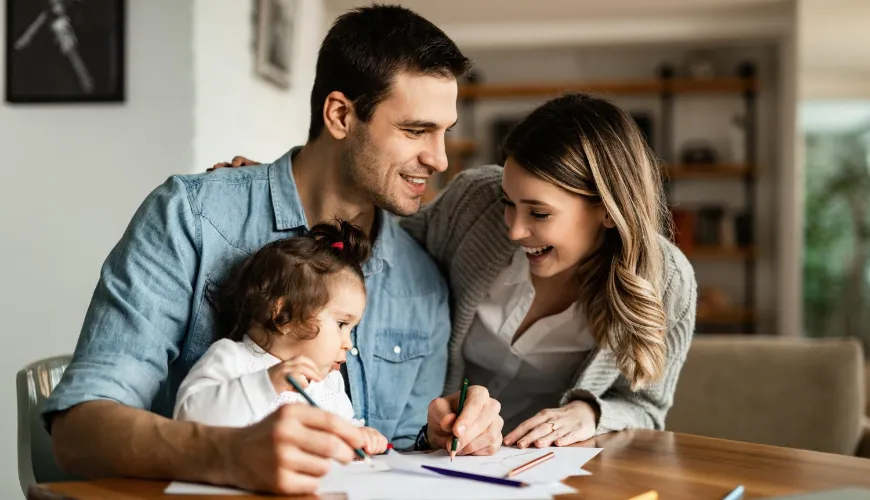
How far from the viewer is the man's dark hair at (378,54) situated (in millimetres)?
1657

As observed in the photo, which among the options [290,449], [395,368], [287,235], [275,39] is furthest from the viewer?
[275,39]

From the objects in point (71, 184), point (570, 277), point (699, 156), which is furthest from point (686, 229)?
point (570, 277)

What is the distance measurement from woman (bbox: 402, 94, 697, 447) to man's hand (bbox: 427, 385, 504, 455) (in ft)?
0.44

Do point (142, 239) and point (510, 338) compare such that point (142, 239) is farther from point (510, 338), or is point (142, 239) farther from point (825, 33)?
point (825, 33)

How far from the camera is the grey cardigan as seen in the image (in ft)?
5.50

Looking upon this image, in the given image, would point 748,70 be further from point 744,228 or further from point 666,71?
point 744,228

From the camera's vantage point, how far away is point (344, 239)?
154cm

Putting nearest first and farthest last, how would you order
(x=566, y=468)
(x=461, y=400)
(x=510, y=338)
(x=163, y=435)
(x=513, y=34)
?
(x=163, y=435) → (x=566, y=468) → (x=461, y=400) → (x=510, y=338) → (x=513, y=34)

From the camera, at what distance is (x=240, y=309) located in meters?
1.39

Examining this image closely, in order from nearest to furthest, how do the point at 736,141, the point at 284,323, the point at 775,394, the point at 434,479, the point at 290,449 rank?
1. the point at 290,449
2. the point at 434,479
3. the point at 284,323
4. the point at 775,394
5. the point at 736,141

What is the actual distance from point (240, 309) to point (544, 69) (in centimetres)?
608

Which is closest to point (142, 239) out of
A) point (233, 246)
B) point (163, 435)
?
point (233, 246)

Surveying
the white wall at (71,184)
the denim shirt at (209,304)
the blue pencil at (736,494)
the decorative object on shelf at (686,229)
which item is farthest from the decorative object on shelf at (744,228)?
the blue pencil at (736,494)

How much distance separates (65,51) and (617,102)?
1.84 meters
